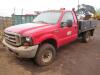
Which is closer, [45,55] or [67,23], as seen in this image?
[45,55]

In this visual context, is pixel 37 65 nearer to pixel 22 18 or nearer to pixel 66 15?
pixel 66 15

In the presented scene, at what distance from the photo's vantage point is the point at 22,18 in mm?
15797

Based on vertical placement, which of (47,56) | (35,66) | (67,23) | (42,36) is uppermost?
(67,23)

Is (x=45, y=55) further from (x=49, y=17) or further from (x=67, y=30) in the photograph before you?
(x=49, y=17)

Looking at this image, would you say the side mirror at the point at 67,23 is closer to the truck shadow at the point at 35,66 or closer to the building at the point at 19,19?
the truck shadow at the point at 35,66

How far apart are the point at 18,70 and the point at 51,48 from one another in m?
1.38

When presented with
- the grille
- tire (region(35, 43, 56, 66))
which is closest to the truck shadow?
tire (region(35, 43, 56, 66))

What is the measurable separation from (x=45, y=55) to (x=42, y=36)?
775mm

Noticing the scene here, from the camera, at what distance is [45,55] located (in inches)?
218

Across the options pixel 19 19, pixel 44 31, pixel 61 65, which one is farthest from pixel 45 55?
pixel 19 19

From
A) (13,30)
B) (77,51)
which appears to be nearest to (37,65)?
(13,30)

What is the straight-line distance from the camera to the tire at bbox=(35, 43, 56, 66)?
523cm

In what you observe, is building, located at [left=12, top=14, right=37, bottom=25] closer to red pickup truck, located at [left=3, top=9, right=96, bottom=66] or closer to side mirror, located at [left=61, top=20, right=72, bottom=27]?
red pickup truck, located at [left=3, top=9, right=96, bottom=66]

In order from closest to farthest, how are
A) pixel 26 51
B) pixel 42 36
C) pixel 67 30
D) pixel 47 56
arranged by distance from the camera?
pixel 26 51
pixel 42 36
pixel 47 56
pixel 67 30
